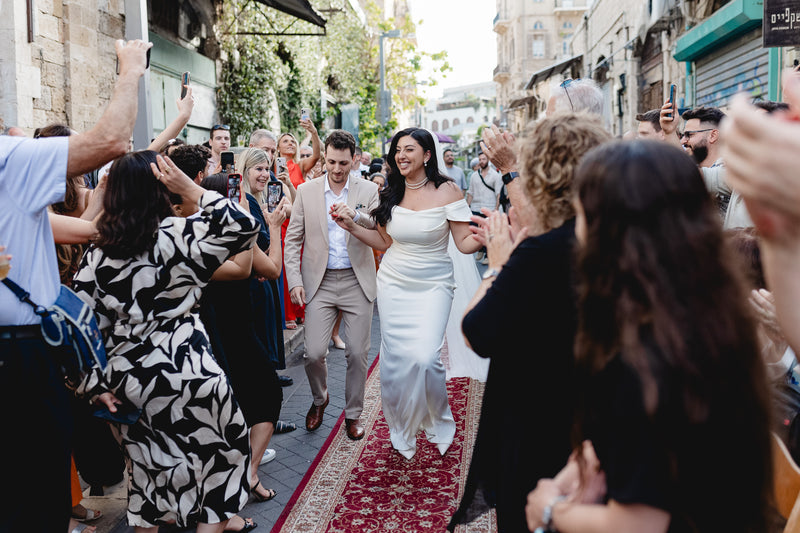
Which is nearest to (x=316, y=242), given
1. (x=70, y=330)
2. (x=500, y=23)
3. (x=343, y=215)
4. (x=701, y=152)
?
(x=343, y=215)

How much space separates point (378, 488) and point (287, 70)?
12246 mm

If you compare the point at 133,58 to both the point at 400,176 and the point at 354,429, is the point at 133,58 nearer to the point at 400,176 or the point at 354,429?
the point at 400,176

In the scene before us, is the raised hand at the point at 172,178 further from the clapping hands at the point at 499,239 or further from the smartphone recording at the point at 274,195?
the smartphone recording at the point at 274,195

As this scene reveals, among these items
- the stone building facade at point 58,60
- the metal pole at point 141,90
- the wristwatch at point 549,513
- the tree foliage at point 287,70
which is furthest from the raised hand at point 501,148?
the tree foliage at point 287,70

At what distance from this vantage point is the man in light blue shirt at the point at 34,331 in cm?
231

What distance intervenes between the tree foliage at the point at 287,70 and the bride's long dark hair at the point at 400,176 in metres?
8.61

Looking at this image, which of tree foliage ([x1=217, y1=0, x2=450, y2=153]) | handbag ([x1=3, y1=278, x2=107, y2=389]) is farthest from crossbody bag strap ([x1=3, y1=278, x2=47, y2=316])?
tree foliage ([x1=217, y1=0, x2=450, y2=153])

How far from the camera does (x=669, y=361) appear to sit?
135 cm

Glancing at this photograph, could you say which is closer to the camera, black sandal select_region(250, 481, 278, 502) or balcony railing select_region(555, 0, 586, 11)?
black sandal select_region(250, 481, 278, 502)

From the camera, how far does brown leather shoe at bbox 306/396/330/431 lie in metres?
5.33

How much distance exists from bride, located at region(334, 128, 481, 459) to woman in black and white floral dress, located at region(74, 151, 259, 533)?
5.50 feet

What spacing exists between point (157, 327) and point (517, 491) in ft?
5.64

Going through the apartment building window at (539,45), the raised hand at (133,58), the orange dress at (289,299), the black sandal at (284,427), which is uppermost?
the apartment building window at (539,45)

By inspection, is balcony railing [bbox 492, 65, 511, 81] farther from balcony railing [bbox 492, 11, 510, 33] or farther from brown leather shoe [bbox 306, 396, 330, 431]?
brown leather shoe [bbox 306, 396, 330, 431]
